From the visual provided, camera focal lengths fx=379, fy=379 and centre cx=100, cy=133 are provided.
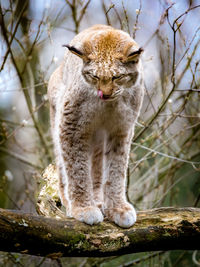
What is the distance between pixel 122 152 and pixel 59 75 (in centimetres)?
147

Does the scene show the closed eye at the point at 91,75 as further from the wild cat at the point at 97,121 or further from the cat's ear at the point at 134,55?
the cat's ear at the point at 134,55

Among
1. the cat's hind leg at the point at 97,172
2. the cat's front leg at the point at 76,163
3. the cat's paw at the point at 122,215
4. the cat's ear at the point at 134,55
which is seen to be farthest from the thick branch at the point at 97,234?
the cat's ear at the point at 134,55

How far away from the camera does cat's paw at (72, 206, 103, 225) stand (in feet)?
13.0

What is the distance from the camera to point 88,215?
4.05 metres

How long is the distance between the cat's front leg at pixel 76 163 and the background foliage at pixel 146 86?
122 cm

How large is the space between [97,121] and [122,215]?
3.85 ft

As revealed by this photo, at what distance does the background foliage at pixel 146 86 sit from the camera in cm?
554

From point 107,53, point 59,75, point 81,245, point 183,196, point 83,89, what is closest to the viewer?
point 81,245

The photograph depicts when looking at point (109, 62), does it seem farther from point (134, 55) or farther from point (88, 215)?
point (88, 215)

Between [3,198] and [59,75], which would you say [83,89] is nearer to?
[59,75]

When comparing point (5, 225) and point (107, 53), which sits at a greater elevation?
point (107, 53)

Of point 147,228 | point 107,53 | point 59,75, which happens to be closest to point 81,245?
point 147,228

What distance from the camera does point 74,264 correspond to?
6547mm

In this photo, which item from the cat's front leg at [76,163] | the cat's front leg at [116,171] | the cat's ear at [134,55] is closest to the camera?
the cat's ear at [134,55]
